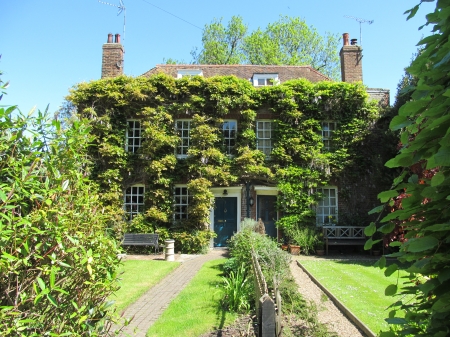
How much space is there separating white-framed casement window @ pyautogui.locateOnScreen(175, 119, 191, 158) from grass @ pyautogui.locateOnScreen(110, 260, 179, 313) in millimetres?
5831

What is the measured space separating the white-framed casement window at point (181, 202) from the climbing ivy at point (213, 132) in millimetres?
364

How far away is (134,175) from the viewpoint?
1639 cm

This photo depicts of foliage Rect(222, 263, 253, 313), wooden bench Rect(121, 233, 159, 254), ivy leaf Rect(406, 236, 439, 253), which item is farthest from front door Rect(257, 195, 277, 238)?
ivy leaf Rect(406, 236, 439, 253)

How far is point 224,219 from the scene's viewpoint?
16281 mm

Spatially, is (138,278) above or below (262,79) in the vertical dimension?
below

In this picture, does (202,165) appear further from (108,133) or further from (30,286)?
(30,286)

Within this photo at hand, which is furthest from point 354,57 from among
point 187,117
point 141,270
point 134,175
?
point 141,270

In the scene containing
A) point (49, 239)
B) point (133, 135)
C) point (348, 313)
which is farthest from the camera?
point (133, 135)

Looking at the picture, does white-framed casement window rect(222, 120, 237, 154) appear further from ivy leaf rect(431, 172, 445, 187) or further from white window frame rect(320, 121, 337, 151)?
ivy leaf rect(431, 172, 445, 187)

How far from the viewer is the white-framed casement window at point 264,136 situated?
55.0 ft

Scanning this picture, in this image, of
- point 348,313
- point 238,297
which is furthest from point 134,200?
point 348,313

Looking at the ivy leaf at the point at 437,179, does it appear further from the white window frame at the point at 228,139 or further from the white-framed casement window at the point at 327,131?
the white-framed casement window at the point at 327,131

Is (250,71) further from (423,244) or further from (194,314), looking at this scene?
(423,244)

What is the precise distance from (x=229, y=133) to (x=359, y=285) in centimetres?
1000
